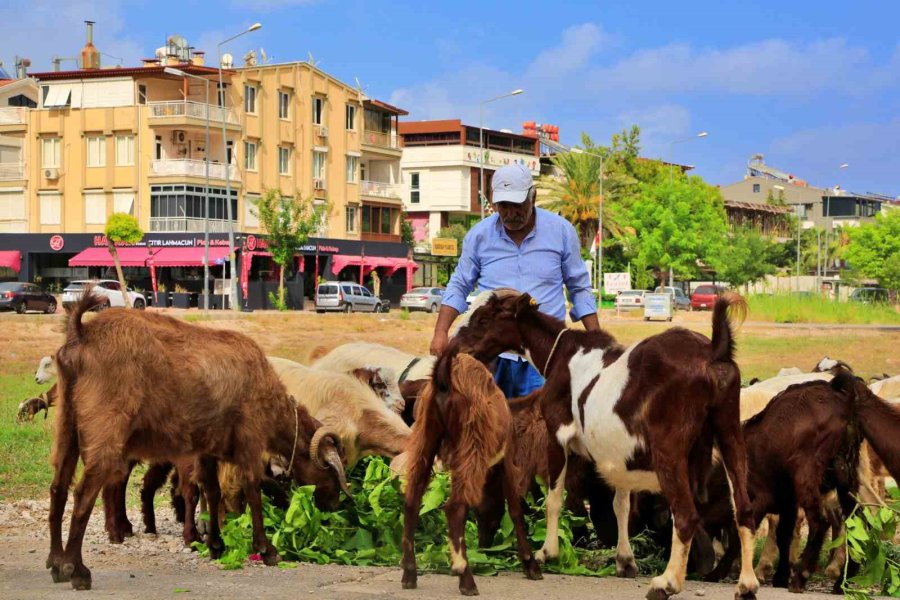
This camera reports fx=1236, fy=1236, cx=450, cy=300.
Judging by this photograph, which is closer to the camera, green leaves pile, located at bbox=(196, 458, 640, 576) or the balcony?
green leaves pile, located at bbox=(196, 458, 640, 576)

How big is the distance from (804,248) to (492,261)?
328 ft

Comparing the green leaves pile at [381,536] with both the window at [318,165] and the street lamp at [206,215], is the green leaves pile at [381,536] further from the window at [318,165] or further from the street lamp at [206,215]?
the window at [318,165]

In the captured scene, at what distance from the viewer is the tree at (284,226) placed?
5803 centimetres

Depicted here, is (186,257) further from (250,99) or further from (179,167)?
(250,99)

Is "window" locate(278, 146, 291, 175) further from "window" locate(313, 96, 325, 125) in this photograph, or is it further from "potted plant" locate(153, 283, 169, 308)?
"potted plant" locate(153, 283, 169, 308)

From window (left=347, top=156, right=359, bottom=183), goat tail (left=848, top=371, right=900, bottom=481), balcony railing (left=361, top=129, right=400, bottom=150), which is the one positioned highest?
balcony railing (left=361, top=129, right=400, bottom=150)

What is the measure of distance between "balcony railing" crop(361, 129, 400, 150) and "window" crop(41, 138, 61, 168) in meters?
17.9

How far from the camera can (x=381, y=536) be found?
28.5 ft

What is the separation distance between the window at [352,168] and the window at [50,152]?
16368mm

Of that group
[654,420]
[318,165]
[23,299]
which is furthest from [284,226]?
[654,420]

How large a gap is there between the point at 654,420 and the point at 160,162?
5537 centimetres

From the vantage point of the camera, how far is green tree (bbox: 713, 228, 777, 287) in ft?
264

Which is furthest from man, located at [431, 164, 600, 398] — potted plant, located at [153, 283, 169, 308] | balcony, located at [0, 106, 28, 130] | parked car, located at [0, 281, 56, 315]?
balcony, located at [0, 106, 28, 130]

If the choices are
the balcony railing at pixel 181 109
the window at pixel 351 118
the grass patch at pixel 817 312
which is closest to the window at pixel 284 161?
the window at pixel 351 118
